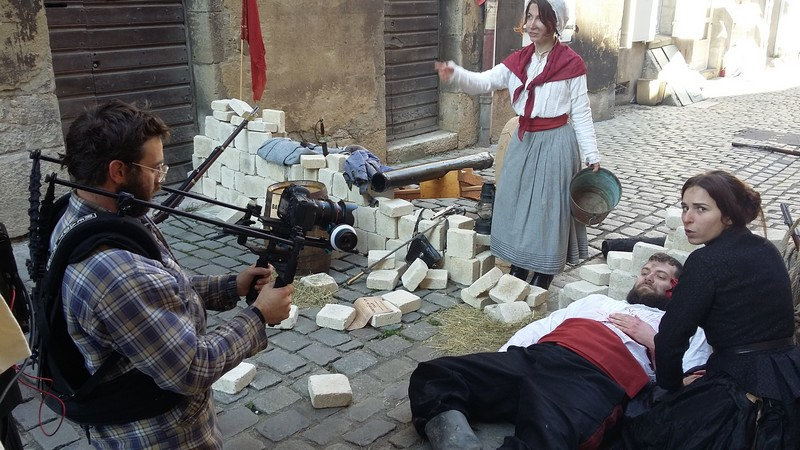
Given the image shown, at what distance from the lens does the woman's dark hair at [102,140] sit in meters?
2.20

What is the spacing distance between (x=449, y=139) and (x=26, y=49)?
6.60 meters

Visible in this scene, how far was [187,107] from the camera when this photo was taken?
8.36 meters

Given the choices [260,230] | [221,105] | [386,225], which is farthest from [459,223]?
[260,230]

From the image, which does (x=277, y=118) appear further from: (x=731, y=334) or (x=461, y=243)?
(x=731, y=334)

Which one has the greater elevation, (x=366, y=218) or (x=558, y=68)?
(x=558, y=68)

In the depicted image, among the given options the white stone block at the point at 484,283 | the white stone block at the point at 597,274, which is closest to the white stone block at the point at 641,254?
the white stone block at the point at 597,274

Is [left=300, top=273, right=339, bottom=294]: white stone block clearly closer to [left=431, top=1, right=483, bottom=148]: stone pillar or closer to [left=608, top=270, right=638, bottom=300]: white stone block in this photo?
[left=608, top=270, right=638, bottom=300]: white stone block

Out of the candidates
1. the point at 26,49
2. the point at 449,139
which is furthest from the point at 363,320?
the point at 449,139

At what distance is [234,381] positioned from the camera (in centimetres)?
417

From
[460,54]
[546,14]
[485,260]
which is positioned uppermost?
[546,14]

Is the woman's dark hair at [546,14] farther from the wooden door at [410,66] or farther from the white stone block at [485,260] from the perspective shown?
the wooden door at [410,66]

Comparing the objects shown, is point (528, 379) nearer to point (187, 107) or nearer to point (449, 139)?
point (187, 107)

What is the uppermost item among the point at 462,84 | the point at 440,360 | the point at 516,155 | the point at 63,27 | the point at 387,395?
the point at 63,27

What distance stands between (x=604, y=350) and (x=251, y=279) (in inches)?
77.3
